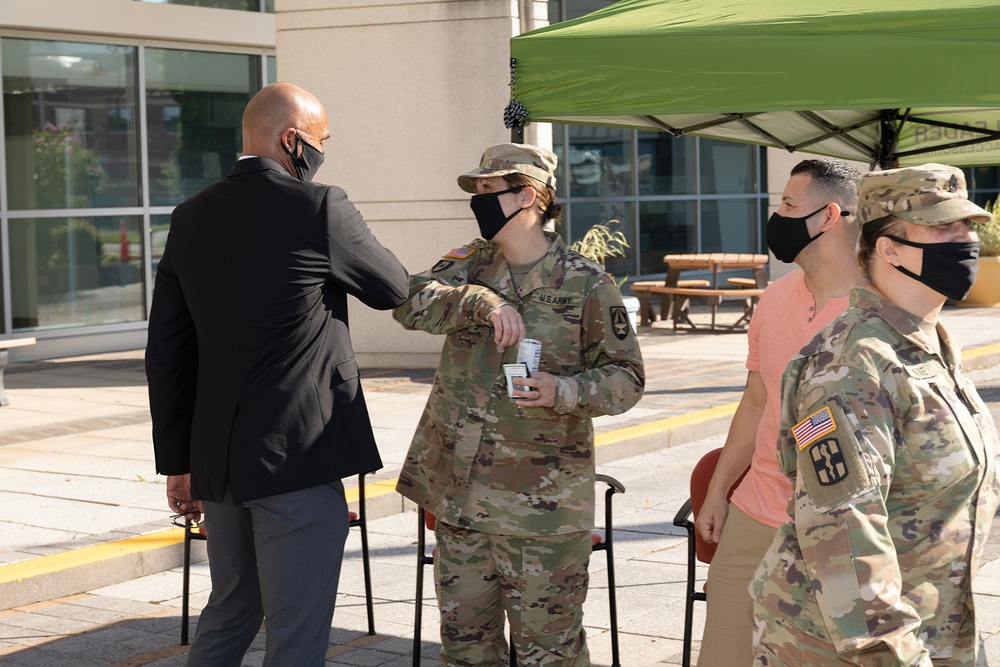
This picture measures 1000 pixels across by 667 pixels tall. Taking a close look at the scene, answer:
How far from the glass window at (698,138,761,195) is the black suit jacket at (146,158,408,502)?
62.4 ft

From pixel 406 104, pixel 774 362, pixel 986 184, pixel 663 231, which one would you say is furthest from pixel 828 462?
pixel 986 184

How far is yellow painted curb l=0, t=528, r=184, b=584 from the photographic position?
602 cm

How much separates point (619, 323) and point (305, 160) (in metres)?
1.10

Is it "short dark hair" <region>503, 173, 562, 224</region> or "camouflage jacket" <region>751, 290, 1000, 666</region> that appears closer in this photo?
"camouflage jacket" <region>751, 290, 1000, 666</region>

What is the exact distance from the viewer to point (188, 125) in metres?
15.9

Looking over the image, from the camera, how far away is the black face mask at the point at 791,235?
12.1 feet

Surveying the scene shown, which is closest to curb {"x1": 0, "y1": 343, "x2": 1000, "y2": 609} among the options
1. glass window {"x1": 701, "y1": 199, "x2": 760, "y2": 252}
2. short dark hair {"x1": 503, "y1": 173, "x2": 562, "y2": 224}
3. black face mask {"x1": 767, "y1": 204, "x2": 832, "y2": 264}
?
short dark hair {"x1": 503, "y1": 173, "x2": 562, "y2": 224}

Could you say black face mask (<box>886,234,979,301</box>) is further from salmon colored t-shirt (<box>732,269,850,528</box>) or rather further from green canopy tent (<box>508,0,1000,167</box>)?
green canopy tent (<box>508,0,1000,167</box>)

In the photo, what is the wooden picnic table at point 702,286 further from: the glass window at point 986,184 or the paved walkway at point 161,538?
the glass window at point 986,184

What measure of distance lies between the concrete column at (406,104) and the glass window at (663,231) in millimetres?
8859

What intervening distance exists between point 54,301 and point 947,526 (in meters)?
13.5

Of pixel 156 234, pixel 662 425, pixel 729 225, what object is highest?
pixel 729 225

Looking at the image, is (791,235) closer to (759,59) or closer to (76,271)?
(759,59)

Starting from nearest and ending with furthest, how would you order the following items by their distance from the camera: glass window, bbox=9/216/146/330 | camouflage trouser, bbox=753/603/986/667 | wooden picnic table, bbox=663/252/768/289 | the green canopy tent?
1. camouflage trouser, bbox=753/603/986/667
2. the green canopy tent
3. glass window, bbox=9/216/146/330
4. wooden picnic table, bbox=663/252/768/289
